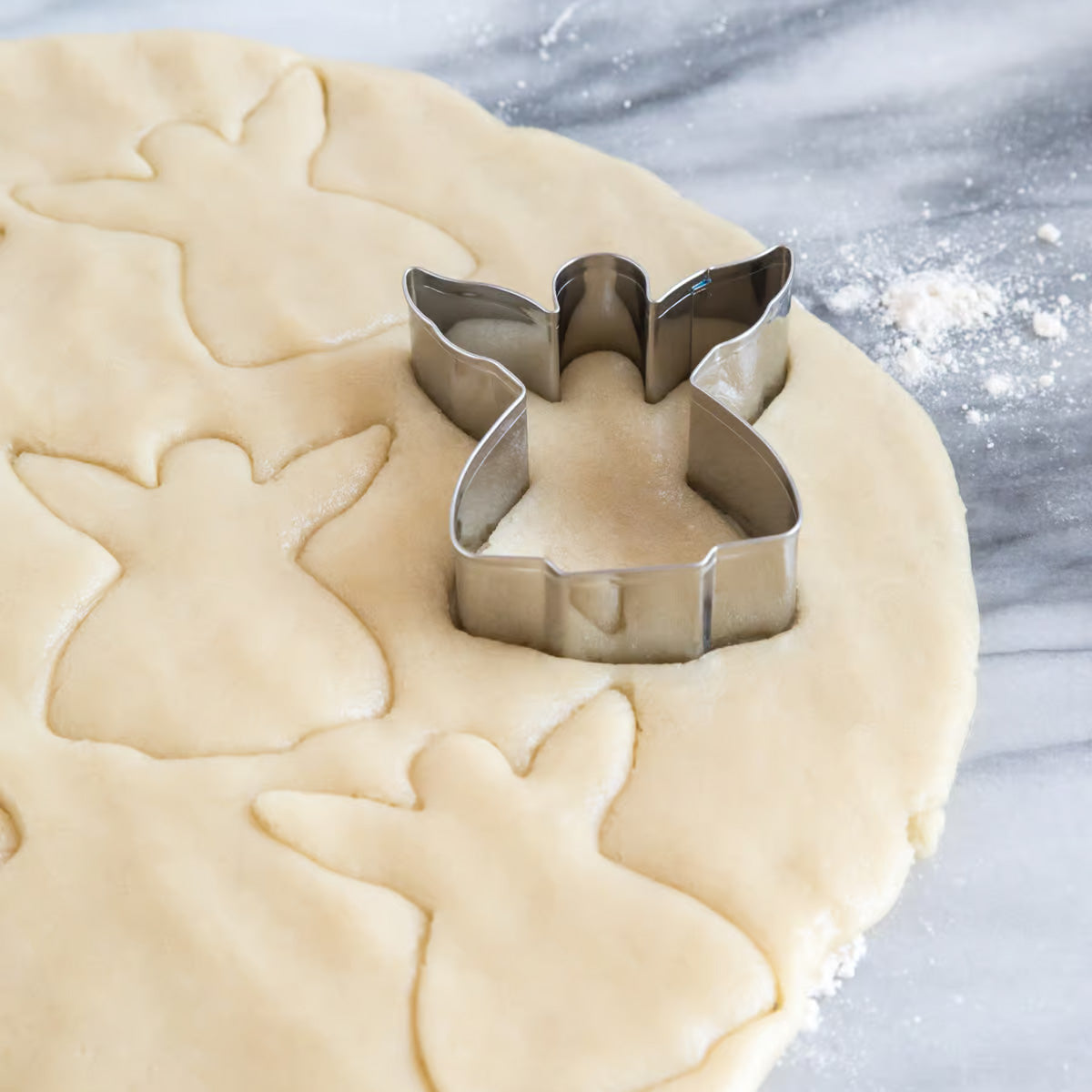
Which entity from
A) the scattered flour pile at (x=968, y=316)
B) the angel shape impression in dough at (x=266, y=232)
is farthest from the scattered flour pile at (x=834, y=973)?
the angel shape impression in dough at (x=266, y=232)

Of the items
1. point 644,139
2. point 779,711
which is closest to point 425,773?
point 779,711

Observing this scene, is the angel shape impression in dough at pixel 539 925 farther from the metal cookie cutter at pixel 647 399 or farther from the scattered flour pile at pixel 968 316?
the scattered flour pile at pixel 968 316

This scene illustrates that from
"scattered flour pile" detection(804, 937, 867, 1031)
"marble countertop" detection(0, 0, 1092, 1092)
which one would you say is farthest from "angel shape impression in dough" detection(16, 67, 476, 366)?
"scattered flour pile" detection(804, 937, 867, 1031)

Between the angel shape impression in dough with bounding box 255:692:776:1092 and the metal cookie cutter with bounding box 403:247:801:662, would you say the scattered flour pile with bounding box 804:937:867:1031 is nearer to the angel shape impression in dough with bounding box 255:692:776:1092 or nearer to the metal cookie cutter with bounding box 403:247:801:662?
the angel shape impression in dough with bounding box 255:692:776:1092

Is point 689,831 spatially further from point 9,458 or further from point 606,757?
point 9,458

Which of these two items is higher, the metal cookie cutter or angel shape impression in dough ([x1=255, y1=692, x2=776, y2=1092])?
the metal cookie cutter

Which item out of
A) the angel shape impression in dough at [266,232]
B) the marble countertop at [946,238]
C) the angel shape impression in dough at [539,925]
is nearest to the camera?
the angel shape impression in dough at [539,925]

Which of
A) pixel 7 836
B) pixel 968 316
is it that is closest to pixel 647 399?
pixel 968 316
